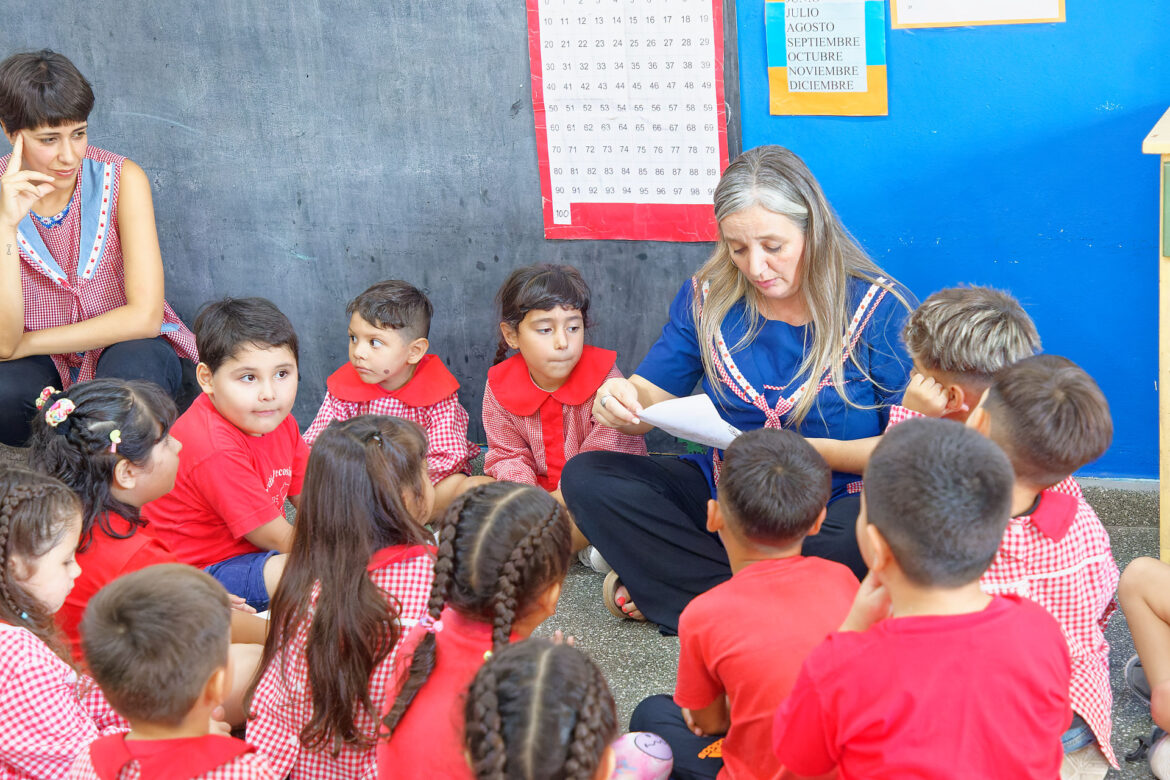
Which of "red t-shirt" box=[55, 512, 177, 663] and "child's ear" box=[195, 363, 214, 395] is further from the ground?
"child's ear" box=[195, 363, 214, 395]

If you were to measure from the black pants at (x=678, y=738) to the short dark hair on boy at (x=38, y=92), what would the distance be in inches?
81.7

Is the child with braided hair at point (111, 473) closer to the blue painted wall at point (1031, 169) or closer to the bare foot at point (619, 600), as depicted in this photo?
the bare foot at point (619, 600)

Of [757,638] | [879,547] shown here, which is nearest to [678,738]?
[757,638]

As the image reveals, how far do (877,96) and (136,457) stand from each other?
192 cm

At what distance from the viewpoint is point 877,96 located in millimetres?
2789

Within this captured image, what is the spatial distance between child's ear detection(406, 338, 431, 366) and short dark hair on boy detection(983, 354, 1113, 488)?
5.34ft

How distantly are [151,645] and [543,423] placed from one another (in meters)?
1.57

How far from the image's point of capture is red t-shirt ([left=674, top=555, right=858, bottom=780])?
5.24 feet

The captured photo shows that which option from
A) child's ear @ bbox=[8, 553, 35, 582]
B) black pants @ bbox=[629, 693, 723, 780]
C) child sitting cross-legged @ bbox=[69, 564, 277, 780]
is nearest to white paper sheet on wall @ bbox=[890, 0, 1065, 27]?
black pants @ bbox=[629, 693, 723, 780]

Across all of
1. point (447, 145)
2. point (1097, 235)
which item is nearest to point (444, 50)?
point (447, 145)

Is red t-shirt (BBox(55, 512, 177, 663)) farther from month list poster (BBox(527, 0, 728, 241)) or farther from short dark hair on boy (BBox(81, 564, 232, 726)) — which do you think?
month list poster (BBox(527, 0, 728, 241))

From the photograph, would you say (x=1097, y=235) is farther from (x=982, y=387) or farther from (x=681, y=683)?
(x=681, y=683)

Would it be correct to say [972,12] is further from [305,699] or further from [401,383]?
[305,699]

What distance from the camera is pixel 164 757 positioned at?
143 cm
